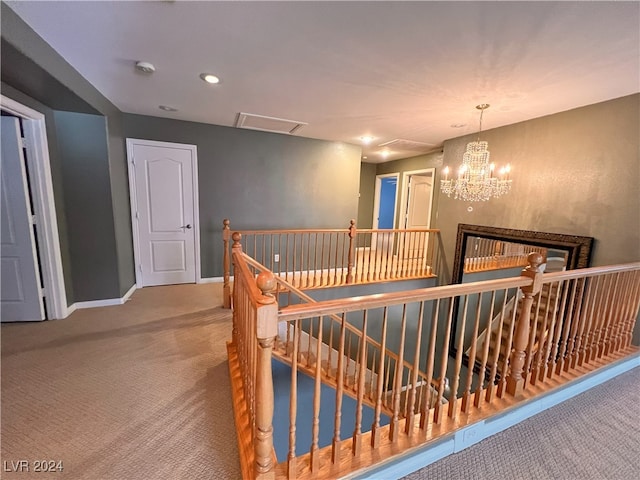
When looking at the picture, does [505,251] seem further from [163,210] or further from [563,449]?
[163,210]

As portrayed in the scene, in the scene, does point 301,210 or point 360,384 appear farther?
point 301,210

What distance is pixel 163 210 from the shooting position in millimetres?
3855

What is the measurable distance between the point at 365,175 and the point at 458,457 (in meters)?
6.30

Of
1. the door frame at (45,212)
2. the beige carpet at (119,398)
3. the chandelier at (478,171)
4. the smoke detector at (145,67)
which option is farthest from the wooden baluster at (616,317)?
the door frame at (45,212)

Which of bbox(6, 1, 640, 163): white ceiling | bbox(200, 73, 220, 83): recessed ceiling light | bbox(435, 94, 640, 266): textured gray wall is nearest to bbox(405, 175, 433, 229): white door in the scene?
bbox(435, 94, 640, 266): textured gray wall

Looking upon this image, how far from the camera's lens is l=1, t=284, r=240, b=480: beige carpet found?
4.54ft

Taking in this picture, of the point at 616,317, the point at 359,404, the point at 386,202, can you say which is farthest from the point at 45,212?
the point at 386,202

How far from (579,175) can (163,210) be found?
205 inches

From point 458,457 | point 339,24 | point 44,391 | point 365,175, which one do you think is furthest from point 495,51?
point 365,175

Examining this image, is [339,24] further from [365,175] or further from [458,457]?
[365,175]

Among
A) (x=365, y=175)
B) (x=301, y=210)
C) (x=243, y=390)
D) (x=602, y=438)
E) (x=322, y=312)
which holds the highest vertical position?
(x=365, y=175)

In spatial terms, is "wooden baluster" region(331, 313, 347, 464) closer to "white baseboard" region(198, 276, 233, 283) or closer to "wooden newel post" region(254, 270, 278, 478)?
"wooden newel post" region(254, 270, 278, 478)

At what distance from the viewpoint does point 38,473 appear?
131 centimetres

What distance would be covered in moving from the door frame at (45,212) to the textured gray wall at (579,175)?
525 cm
